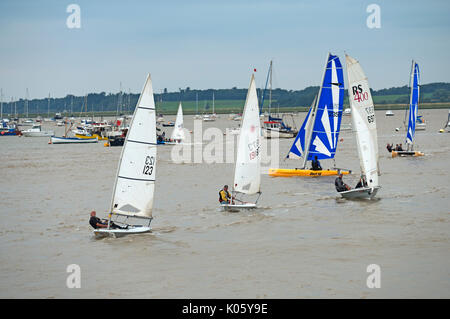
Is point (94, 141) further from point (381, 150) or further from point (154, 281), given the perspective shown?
point (154, 281)

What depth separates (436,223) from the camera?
2478 cm

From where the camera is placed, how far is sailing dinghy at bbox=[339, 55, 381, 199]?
3041 centimetres

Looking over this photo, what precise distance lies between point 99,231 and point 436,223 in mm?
13076

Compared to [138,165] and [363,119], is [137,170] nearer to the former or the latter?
[138,165]

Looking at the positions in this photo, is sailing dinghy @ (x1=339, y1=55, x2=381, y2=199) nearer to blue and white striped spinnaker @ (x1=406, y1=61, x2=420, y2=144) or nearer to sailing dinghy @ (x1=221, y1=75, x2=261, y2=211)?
sailing dinghy @ (x1=221, y1=75, x2=261, y2=211)

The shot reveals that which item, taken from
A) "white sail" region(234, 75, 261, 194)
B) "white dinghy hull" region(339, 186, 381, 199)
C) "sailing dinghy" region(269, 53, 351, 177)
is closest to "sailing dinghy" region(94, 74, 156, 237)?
"white sail" region(234, 75, 261, 194)

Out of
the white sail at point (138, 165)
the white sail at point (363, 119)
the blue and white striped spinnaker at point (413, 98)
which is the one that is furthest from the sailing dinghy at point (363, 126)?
the blue and white striped spinnaker at point (413, 98)

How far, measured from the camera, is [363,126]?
1222 inches

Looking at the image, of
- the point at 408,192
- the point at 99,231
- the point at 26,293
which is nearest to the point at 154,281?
the point at 26,293

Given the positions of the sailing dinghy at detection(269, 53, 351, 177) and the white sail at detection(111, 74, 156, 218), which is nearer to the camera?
the white sail at detection(111, 74, 156, 218)

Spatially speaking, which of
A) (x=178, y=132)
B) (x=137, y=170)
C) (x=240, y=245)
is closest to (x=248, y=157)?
(x=137, y=170)

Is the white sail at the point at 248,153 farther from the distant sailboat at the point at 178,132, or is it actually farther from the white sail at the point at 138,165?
the distant sailboat at the point at 178,132

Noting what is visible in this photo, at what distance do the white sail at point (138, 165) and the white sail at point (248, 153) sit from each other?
233 inches

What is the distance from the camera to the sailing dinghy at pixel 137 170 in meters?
22.3
